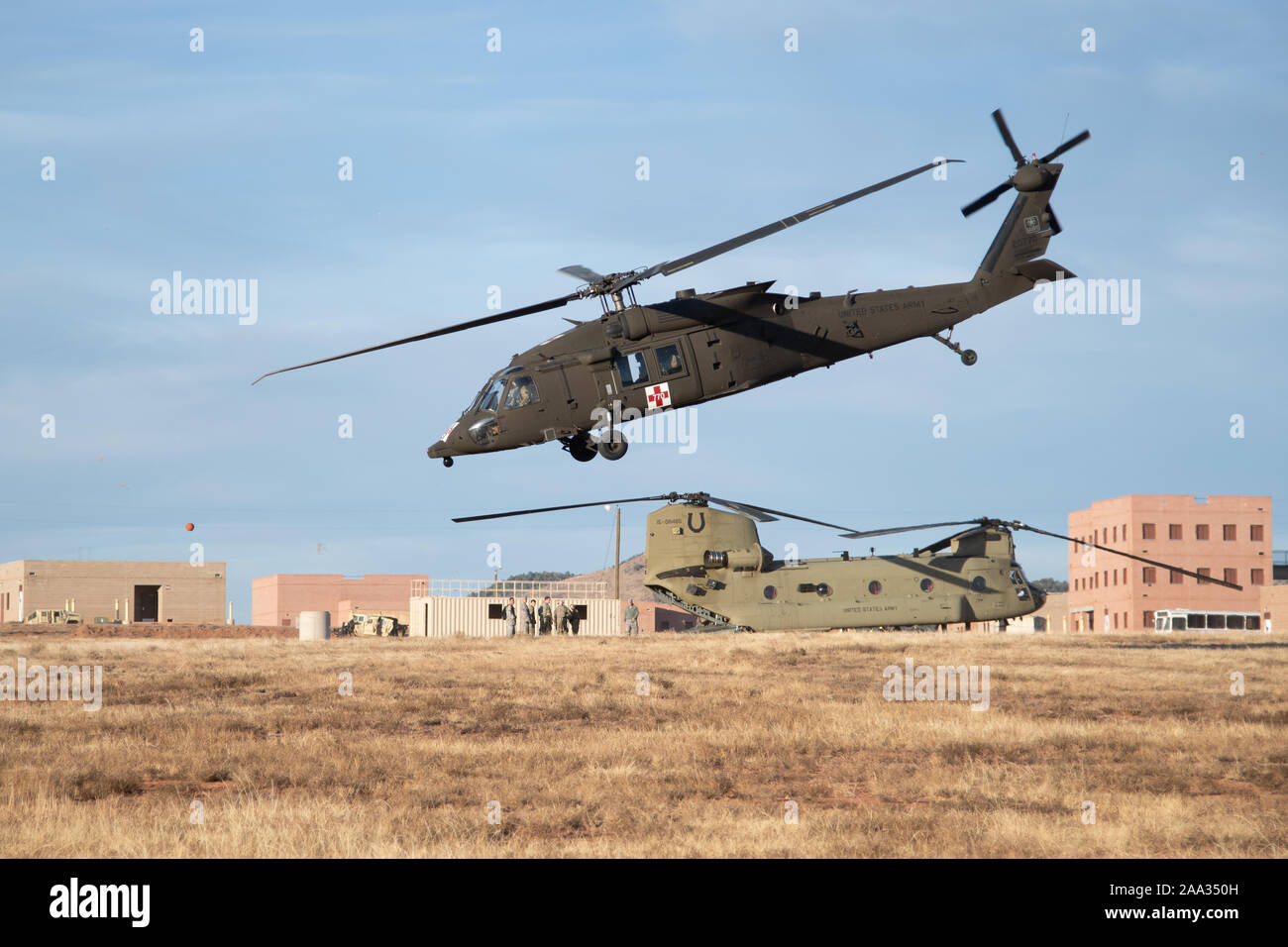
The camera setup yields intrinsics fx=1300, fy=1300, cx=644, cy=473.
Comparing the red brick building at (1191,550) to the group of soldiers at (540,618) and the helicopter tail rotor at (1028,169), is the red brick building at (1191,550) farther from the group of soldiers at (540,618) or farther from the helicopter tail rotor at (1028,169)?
the helicopter tail rotor at (1028,169)

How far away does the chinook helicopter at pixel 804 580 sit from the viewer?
41188 mm

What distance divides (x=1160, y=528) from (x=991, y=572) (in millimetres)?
85325

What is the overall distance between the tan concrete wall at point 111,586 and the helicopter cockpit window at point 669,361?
80.4 m

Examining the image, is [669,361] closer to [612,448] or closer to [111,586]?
[612,448]

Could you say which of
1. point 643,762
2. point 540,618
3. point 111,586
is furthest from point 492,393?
point 111,586

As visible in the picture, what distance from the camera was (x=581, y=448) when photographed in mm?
27500

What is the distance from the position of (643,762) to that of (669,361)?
34.2 ft

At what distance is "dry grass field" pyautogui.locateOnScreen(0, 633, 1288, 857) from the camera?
543 inches

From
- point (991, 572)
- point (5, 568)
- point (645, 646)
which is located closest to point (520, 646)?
point (645, 646)

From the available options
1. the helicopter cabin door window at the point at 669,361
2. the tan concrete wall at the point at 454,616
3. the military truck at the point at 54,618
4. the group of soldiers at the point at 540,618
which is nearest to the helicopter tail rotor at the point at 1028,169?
the helicopter cabin door window at the point at 669,361

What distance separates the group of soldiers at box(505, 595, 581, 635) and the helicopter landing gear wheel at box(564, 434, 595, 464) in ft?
92.3
